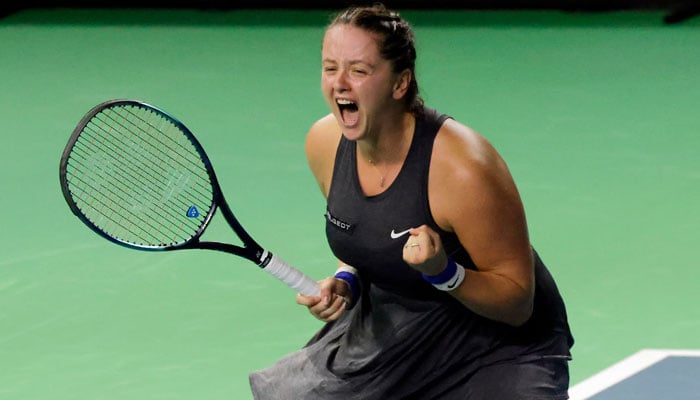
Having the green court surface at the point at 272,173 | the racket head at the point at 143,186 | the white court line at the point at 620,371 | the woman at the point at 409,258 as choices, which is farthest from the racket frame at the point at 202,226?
the white court line at the point at 620,371

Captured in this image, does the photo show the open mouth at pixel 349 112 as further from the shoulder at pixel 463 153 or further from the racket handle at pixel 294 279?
the racket handle at pixel 294 279

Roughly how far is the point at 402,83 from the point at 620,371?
6.65ft

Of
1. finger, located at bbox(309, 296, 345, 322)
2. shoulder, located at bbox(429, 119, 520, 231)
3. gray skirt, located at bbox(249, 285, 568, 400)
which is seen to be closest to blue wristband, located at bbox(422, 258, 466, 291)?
shoulder, located at bbox(429, 119, 520, 231)

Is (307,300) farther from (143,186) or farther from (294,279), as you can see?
(143,186)

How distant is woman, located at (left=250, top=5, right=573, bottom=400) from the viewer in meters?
3.86

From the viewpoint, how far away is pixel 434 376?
13.5 feet

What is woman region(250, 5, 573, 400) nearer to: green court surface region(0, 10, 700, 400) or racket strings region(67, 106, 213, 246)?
racket strings region(67, 106, 213, 246)

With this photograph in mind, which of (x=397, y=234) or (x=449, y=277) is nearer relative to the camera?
(x=449, y=277)

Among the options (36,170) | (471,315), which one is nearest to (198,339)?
(471,315)

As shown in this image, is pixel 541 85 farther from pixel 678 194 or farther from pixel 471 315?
pixel 471 315

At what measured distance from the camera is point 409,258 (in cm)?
359

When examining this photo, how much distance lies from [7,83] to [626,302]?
5.66m

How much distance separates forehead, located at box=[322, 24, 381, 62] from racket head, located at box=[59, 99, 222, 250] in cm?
56

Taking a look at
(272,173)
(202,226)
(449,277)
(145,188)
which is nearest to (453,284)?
(449,277)
